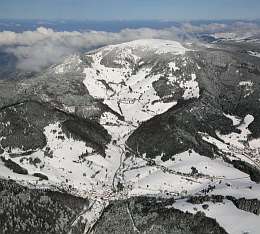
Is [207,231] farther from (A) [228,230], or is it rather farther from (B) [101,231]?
(B) [101,231]

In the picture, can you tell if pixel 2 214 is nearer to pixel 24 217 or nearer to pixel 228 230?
pixel 24 217

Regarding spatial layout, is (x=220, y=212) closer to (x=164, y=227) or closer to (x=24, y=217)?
(x=164, y=227)

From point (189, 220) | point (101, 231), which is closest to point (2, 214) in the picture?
point (101, 231)

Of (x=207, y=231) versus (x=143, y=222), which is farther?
(x=143, y=222)

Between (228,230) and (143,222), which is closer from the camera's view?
(228,230)

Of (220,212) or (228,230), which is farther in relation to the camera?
(220,212)

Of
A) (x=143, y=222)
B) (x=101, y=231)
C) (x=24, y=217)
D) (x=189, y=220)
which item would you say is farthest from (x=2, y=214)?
(x=189, y=220)

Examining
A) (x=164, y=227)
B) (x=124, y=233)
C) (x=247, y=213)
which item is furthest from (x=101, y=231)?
(x=247, y=213)
